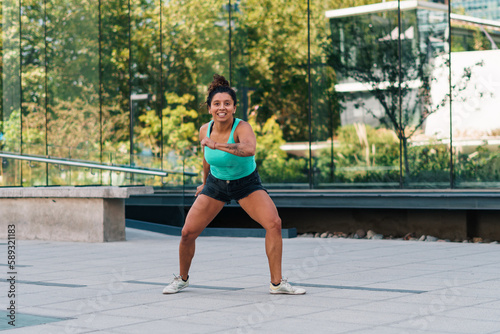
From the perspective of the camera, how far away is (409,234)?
45.0ft

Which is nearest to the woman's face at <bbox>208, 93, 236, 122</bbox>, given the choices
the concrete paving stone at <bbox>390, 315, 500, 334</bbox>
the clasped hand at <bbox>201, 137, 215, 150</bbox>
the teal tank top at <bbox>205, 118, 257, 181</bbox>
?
the teal tank top at <bbox>205, 118, 257, 181</bbox>

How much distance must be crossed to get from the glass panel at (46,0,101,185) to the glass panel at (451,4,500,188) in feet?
32.9

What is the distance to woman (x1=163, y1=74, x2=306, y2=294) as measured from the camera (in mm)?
7016

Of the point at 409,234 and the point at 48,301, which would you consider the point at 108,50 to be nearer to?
the point at 409,234

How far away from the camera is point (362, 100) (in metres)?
17.2

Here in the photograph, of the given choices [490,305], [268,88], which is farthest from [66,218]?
[490,305]

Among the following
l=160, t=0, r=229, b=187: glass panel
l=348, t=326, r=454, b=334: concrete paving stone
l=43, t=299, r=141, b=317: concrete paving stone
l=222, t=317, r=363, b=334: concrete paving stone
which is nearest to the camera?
l=348, t=326, r=454, b=334: concrete paving stone

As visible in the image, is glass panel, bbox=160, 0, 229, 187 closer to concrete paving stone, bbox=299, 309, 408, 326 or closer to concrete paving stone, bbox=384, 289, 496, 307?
concrete paving stone, bbox=384, 289, 496, 307

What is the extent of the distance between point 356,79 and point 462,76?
8.38 feet

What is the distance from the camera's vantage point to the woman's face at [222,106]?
7.04 meters

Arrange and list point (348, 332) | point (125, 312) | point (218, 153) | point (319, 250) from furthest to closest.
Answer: point (319, 250), point (218, 153), point (125, 312), point (348, 332)

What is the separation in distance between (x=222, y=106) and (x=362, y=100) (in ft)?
34.6

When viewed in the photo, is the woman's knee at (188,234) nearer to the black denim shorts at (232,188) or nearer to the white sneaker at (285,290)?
the black denim shorts at (232,188)

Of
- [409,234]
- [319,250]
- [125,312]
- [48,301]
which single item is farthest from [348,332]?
[409,234]
